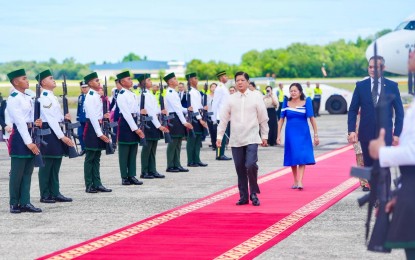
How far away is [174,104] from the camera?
62.7ft

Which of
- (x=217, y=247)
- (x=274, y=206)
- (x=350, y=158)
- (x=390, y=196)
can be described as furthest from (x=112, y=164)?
(x=390, y=196)

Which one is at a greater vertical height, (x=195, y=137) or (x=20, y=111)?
(x=20, y=111)

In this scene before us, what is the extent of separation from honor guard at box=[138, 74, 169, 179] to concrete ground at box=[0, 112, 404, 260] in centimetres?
37

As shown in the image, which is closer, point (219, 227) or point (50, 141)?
point (219, 227)

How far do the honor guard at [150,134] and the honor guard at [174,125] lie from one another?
3.27 feet

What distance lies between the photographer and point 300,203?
44.2 feet

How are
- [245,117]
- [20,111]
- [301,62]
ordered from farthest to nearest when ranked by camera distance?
1. [301,62]
2. [245,117]
3. [20,111]

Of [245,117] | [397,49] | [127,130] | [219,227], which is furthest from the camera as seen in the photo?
[397,49]

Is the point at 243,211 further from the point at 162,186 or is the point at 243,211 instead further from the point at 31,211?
the point at 162,186

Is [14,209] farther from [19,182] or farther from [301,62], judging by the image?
[301,62]

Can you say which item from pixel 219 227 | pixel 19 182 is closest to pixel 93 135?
pixel 19 182

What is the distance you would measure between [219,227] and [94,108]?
4363 mm

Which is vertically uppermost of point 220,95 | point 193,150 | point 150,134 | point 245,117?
point 220,95

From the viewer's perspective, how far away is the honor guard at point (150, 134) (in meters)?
17.6
